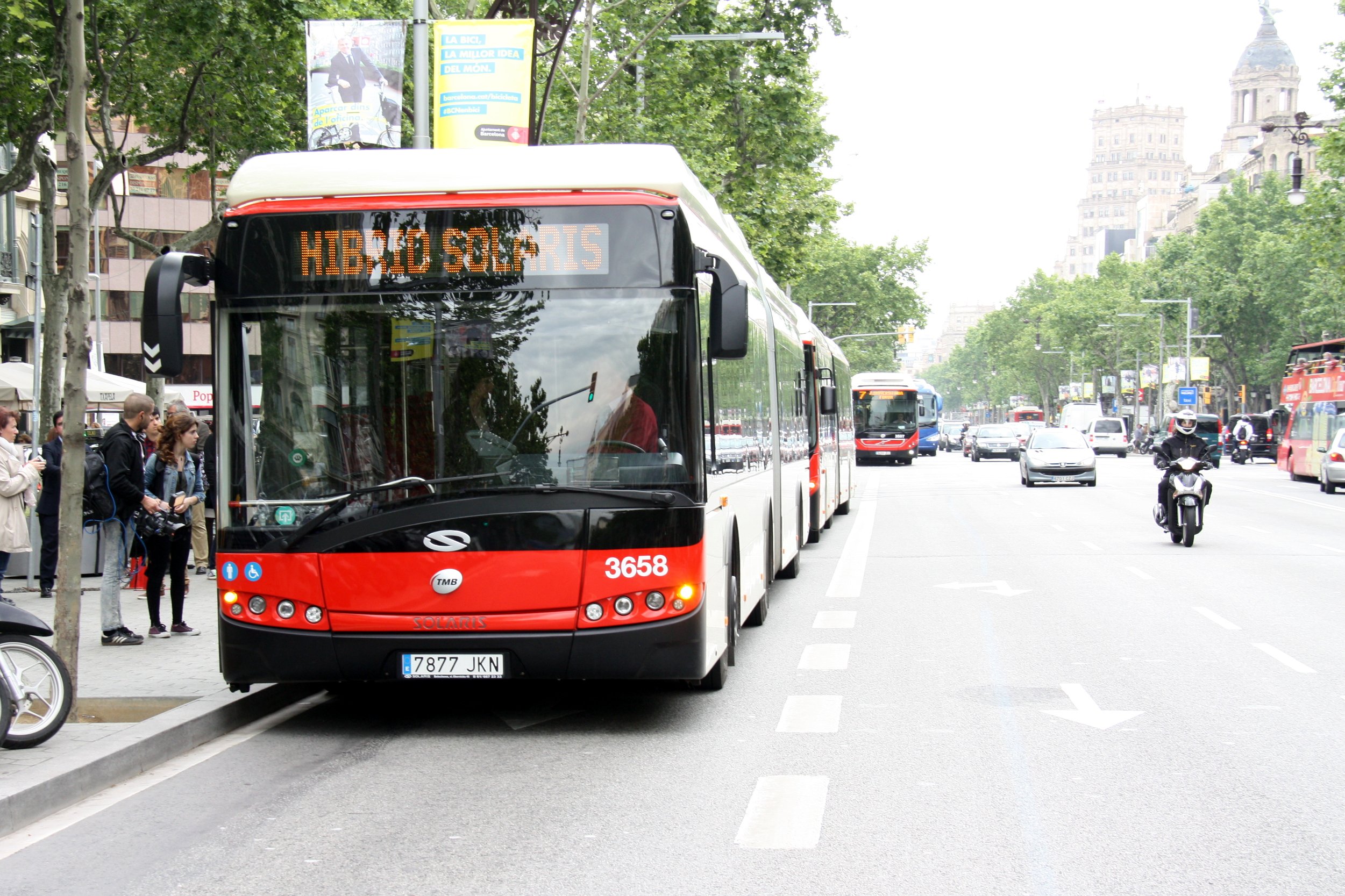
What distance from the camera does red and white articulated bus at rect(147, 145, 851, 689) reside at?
7578 millimetres

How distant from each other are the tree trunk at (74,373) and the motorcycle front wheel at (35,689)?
2.26 ft

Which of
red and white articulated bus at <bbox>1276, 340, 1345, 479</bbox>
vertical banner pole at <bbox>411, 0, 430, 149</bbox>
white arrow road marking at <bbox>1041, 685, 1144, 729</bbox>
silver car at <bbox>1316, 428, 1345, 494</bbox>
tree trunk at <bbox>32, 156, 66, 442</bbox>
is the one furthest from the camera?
red and white articulated bus at <bbox>1276, 340, 1345, 479</bbox>

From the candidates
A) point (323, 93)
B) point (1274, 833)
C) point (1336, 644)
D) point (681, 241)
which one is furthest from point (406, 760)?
point (323, 93)

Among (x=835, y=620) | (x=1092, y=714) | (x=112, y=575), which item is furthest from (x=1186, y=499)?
(x=112, y=575)

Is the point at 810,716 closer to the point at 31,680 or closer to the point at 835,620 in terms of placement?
the point at 31,680

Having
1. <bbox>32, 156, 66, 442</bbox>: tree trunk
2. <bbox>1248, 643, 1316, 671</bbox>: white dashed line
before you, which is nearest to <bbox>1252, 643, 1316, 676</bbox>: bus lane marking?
<bbox>1248, 643, 1316, 671</bbox>: white dashed line

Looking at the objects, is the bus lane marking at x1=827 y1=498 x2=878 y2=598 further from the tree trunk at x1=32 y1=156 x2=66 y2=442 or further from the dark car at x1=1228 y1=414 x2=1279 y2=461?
the dark car at x1=1228 y1=414 x2=1279 y2=461

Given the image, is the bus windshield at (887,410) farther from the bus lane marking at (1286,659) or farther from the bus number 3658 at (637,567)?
the bus number 3658 at (637,567)

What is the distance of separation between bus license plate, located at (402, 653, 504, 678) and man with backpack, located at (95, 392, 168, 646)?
4072mm

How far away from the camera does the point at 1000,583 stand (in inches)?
607

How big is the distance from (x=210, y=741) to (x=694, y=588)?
2.57 metres

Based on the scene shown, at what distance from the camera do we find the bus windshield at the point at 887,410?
59.2 metres

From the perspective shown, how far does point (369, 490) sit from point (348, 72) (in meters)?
7.97

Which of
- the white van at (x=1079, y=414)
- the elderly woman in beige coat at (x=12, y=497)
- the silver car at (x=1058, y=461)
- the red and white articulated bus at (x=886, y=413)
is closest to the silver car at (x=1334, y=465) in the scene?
the silver car at (x=1058, y=461)
